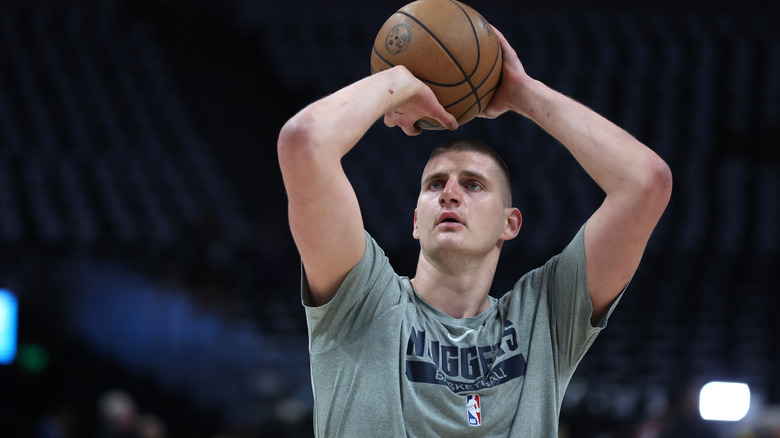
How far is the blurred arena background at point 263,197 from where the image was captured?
22.4 ft

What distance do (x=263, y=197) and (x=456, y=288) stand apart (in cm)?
923

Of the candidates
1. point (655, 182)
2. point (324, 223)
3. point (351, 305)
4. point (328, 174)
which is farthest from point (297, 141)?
point (655, 182)

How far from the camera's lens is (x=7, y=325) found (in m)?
7.00

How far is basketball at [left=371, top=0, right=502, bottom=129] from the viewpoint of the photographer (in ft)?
7.79

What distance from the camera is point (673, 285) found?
8875 mm

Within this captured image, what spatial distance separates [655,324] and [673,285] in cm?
113

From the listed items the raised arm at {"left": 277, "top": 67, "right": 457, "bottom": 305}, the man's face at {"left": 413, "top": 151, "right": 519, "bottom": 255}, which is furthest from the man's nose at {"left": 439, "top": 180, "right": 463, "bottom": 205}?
the raised arm at {"left": 277, "top": 67, "right": 457, "bottom": 305}

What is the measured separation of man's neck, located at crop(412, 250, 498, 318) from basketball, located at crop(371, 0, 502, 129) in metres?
0.45

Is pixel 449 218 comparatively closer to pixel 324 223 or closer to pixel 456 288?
pixel 456 288

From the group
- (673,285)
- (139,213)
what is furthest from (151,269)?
(673,285)

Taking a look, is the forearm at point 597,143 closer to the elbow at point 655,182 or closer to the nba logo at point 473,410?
the elbow at point 655,182

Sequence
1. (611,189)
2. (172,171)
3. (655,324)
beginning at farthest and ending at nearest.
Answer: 1. (172,171)
2. (655,324)
3. (611,189)

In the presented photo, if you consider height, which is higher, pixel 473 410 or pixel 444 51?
pixel 444 51

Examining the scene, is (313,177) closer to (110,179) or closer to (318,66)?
(110,179)
